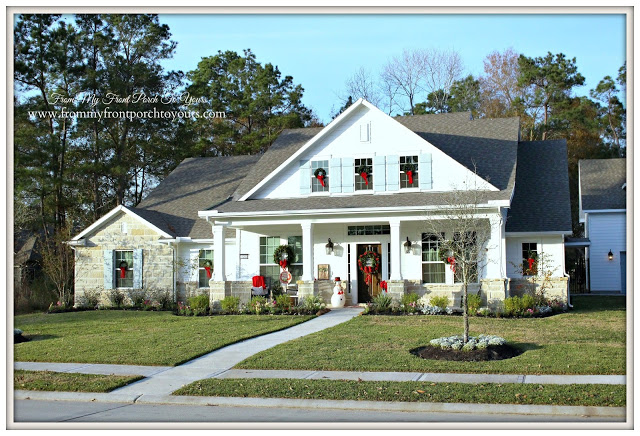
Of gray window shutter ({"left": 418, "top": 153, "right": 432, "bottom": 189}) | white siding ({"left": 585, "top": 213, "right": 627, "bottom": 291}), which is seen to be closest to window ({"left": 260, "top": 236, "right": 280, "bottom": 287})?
gray window shutter ({"left": 418, "top": 153, "right": 432, "bottom": 189})

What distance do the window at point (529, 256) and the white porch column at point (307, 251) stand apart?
22.1 feet

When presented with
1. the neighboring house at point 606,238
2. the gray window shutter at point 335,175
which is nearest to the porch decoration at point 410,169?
the gray window shutter at point 335,175

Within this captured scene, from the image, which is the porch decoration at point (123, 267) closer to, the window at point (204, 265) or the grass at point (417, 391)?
the window at point (204, 265)

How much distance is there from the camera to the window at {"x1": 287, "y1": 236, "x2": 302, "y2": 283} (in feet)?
80.5

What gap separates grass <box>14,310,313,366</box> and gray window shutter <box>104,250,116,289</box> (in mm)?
2580

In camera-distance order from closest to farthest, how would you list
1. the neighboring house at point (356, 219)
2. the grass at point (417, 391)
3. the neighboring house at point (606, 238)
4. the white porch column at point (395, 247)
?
the grass at point (417, 391) < the white porch column at point (395, 247) < the neighboring house at point (356, 219) < the neighboring house at point (606, 238)

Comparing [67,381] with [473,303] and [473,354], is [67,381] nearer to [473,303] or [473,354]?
[473,354]

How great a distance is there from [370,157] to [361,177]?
728 mm

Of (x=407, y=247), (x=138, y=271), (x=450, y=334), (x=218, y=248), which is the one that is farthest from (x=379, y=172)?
(x=138, y=271)

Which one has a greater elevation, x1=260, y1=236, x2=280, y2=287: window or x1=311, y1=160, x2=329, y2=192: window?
x1=311, y1=160, x2=329, y2=192: window

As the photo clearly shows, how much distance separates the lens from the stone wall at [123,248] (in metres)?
25.6

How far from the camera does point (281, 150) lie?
27.6 m

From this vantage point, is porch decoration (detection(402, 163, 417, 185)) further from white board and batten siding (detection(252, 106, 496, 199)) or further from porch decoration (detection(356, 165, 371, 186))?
porch decoration (detection(356, 165, 371, 186))

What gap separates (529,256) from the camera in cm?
2281
